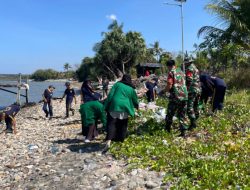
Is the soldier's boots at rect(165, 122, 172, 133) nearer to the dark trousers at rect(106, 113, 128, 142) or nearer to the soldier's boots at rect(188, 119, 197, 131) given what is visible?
the soldier's boots at rect(188, 119, 197, 131)

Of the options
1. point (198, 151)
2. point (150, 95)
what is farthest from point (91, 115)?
point (150, 95)

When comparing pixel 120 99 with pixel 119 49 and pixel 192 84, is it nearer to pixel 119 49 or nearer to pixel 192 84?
pixel 192 84

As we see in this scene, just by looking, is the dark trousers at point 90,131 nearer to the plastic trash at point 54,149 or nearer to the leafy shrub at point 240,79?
the plastic trash at point 54,149

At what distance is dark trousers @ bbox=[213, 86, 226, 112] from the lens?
11.7 metres

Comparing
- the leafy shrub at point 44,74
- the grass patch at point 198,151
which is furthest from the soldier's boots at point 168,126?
the leafy shrub at point 44,74

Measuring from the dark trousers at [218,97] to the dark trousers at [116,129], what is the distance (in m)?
3.72

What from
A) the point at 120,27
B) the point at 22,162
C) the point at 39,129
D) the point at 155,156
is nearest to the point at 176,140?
the point at 155,156

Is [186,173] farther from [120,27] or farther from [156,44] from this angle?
[156,44]

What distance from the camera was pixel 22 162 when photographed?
952 centimetres

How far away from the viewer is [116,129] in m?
9.28

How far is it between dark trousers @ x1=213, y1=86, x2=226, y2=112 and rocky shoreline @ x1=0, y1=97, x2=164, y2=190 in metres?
3.62

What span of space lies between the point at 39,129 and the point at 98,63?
1458 inches

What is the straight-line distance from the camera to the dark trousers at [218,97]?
38.3 ft

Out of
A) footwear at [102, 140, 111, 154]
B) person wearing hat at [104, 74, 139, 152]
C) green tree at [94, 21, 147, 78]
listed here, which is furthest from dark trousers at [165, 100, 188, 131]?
green tree at [94, 21, 147, 78]
